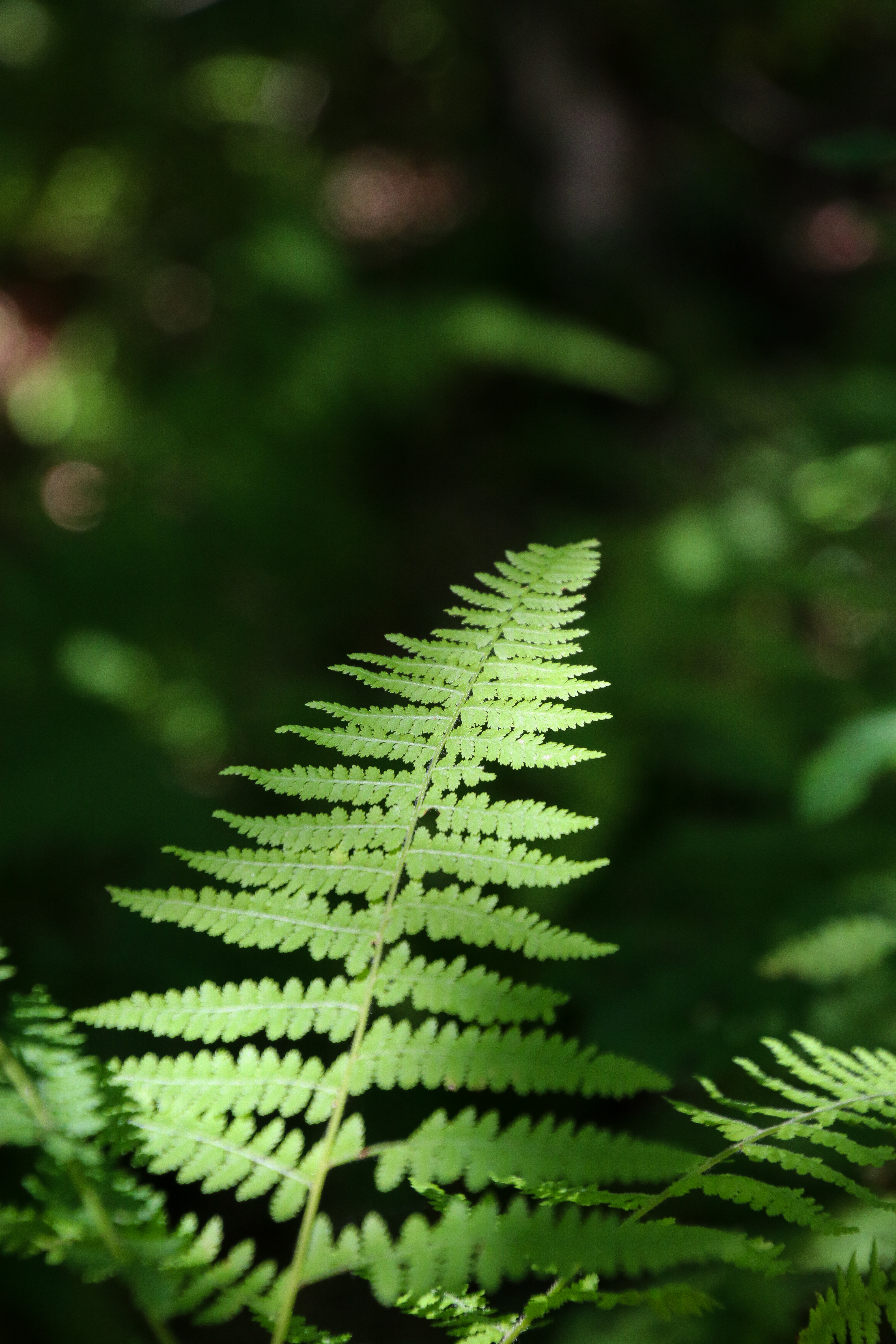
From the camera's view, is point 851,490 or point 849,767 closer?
point 849,767

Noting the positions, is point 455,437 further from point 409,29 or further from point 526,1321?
point 526,1321

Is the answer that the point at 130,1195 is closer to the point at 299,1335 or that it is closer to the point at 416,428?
the point at 299,1335

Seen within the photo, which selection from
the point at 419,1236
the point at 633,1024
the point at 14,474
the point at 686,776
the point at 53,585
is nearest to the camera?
the point at 419,1236

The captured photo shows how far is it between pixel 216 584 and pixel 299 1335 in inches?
124

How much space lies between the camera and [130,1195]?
2.32 ft

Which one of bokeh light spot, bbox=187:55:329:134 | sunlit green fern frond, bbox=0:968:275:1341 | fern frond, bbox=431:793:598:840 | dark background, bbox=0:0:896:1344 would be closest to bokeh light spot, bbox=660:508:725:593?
dark background, bbox=0:0:896:1344

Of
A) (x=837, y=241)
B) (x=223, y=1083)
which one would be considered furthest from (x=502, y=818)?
(x=837, y=241)

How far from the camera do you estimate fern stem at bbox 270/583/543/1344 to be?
2.22 feet

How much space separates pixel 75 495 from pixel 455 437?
1936 millimetres

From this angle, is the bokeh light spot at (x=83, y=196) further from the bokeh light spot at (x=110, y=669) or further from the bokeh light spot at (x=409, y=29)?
the bokeh light spot at (x=110, y=669)

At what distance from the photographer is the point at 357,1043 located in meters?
0.76

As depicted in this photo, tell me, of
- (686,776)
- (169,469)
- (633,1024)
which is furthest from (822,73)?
(633,1024)

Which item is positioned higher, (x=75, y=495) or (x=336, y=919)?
(x=75, y=495)

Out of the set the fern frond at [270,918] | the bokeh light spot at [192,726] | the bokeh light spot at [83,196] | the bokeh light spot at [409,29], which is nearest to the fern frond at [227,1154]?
the fern frond at [270,918]
